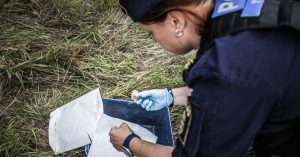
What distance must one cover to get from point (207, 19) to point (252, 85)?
0.94 ft

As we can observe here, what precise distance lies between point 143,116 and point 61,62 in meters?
0.94

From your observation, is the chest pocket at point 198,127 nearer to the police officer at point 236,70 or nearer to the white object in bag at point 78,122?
the police officer at point 236,70

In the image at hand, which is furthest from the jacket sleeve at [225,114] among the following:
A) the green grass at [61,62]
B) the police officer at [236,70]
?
the green grass at [61,62]

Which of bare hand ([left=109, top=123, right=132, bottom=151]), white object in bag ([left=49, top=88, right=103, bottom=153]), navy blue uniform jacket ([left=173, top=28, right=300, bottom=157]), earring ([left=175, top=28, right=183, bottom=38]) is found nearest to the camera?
navy blue uniform jacket ([left=173, top=28, right=300, bottom=157])

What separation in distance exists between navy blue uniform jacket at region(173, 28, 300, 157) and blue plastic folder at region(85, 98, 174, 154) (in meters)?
0.86

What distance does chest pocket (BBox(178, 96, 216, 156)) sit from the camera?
114 cm

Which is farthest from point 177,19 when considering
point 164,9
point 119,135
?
point 119,135

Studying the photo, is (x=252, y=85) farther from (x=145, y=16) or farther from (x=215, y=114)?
(x=145, y=16)

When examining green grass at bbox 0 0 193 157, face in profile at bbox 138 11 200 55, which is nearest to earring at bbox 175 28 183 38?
face in profile at bbox 138 11 200 55

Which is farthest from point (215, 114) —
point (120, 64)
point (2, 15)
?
point (2, 15)

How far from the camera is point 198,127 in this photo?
118 cm

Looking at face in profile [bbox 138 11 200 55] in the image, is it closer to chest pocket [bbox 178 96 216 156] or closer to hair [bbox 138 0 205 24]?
hair [bbox 138 0 205 24]

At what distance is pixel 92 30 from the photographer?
313 cm

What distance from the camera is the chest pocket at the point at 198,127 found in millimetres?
1143
